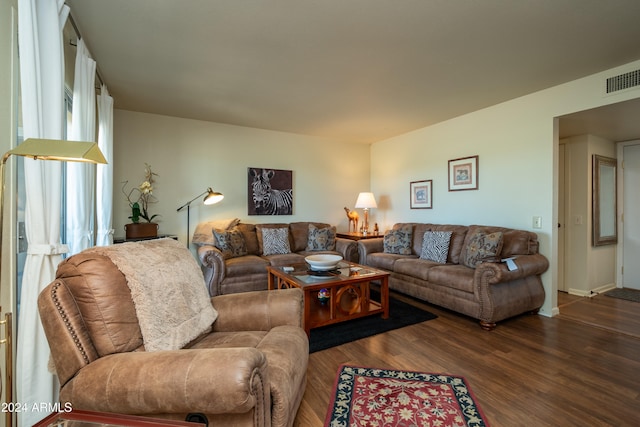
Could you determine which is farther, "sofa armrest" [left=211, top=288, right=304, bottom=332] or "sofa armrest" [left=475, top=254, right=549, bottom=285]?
"sofa armrest" [left=475, top=254, right=549, bottom=285]

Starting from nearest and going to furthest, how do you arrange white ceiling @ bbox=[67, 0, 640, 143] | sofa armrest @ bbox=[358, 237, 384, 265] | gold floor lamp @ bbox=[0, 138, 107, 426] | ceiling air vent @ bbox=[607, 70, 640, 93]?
gold floor lamp @ bbox=[0, 138, 107, 426], white ceiling @ bbox=[67, 0, 640, 143], ceiling air vent @ bbox=[607, 70, 640, 93], sofa armrest @ bbox=[358, 237, 384, 265]

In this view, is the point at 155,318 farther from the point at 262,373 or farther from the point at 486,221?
the point at 486,221

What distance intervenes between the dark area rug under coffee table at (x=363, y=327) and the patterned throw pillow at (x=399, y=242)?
100 cm

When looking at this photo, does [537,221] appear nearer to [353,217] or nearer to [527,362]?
[527,362]

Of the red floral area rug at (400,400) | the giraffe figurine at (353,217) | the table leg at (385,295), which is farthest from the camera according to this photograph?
the giraffe figurine at (353,217)

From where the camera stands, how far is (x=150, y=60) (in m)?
2.45

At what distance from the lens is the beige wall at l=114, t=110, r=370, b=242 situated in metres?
3.73

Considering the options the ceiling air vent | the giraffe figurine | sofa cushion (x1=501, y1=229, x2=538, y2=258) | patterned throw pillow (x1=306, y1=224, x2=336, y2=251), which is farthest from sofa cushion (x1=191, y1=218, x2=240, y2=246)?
the ceiling air vent

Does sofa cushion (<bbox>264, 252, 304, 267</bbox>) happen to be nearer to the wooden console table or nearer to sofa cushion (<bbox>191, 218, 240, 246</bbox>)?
sofa cushion (<bbox>191, 218, 240, 246</bbox>)

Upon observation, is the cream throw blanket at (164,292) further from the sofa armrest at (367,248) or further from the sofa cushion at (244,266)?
the sofa armrest at (367,248)

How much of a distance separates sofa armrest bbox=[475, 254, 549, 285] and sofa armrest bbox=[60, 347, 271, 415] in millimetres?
2458

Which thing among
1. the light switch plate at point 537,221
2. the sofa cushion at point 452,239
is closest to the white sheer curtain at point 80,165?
the sofa cushion at point 452,239

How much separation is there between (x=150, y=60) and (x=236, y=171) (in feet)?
6.71

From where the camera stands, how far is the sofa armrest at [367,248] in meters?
4.18
